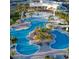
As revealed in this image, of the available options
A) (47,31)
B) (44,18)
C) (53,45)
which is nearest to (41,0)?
(44,18)

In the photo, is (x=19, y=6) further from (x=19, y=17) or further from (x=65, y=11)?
(x=65, y=11)

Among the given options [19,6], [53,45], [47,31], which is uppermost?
[19,6]

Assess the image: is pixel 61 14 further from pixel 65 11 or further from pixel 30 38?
pixel 30 38

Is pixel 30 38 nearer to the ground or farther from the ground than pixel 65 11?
nearer to the ground

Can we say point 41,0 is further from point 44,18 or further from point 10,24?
point 10,24
